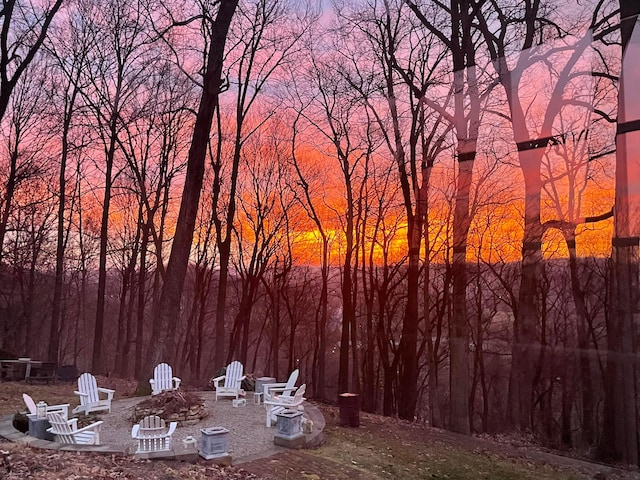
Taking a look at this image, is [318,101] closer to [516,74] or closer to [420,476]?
[516,74]

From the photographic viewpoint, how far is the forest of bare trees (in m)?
7.26

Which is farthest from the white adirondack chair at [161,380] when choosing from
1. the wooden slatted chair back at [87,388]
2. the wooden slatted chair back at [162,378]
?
the wooden slatted chair back at [87,388]

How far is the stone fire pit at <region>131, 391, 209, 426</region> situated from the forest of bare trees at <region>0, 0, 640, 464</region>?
2.27 m

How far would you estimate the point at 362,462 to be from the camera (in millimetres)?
5398

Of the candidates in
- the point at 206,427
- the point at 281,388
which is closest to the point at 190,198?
the point at 281,388

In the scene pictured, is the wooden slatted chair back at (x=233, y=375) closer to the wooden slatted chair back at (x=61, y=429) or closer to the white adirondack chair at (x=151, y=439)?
the white adirondack chair at (x=151, y=439)

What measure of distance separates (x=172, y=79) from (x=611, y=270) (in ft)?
46.0

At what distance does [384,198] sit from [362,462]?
28.2ft

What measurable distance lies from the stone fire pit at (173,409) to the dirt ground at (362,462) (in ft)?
6.23

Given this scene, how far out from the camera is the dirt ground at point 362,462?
4.12m

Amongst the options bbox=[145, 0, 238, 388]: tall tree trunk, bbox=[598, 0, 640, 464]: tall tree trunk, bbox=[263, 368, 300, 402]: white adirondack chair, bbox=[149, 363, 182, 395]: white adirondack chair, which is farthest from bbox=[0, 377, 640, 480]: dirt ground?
bbox=[145, 0, 238, 388]: tall tree trunk

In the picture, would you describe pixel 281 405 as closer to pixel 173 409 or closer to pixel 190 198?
pixel 173 409

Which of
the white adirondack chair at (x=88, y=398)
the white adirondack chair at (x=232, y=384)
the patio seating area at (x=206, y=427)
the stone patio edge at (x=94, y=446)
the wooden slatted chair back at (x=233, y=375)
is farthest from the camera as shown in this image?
the wooden slatted chair back at (x=233, y=375)

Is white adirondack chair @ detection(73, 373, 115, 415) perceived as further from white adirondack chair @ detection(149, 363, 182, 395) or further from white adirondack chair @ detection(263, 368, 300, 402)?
white adirondack chair @ detection(263, 368, 300, 402)
